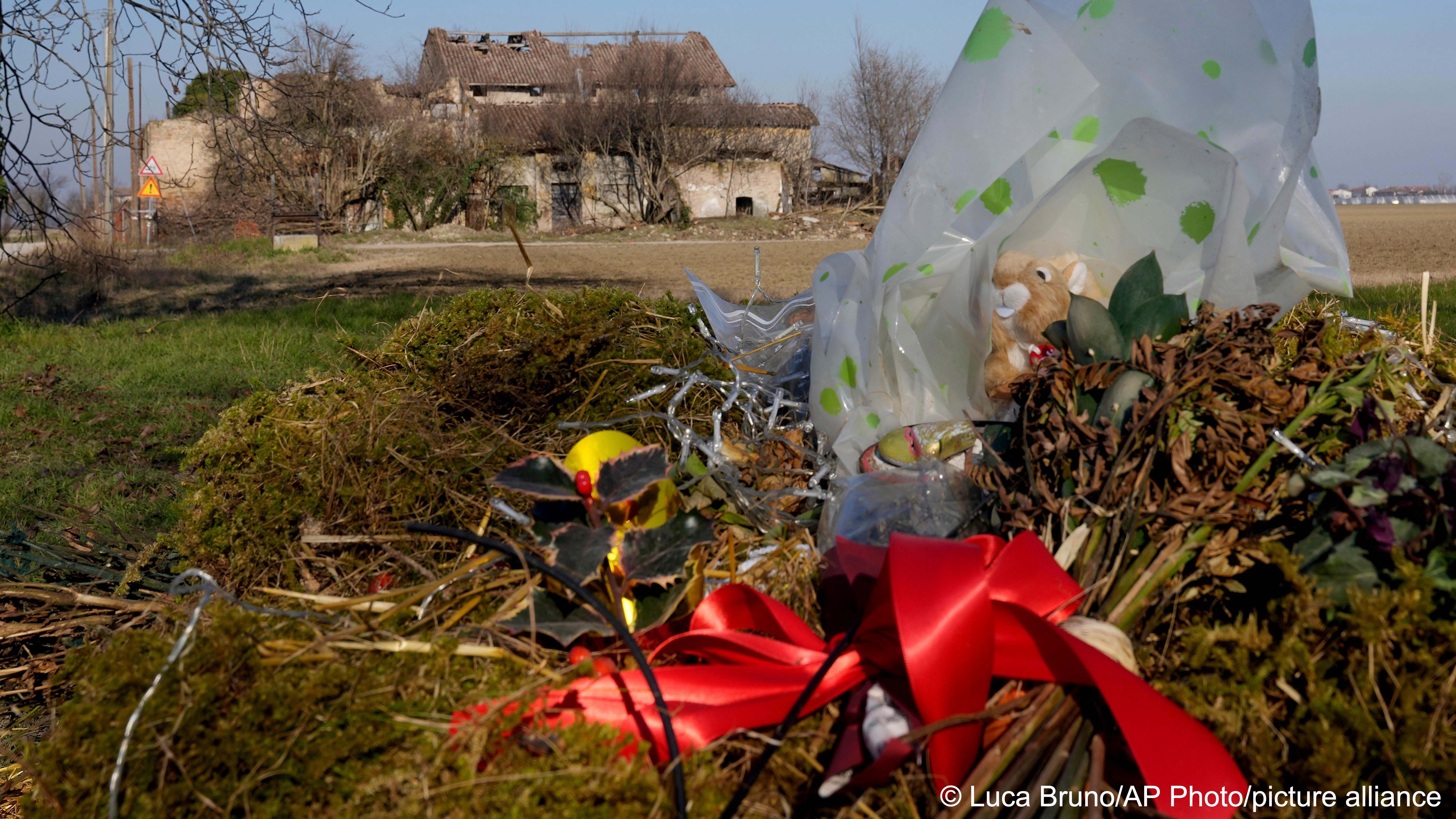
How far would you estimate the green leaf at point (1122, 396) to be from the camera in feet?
3.82

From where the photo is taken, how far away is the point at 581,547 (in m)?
1.02

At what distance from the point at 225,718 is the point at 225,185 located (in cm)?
2626

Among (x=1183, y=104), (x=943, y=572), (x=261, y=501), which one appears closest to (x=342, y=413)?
(x=261, y=501)

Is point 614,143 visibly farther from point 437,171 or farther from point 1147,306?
point 1147,306

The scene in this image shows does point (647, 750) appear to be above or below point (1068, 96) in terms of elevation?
below

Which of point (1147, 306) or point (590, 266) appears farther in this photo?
point (590, 266)

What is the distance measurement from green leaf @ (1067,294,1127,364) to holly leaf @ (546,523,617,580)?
0.73m

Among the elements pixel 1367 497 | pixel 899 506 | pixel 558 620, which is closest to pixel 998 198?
pixel 899 506

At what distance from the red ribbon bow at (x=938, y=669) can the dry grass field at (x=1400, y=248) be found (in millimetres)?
3466

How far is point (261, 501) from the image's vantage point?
5.16 feet

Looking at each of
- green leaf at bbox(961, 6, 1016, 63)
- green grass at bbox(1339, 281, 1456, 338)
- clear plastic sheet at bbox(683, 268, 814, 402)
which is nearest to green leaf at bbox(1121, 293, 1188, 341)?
green leaf at bbox(961, 6, 1016, 63)

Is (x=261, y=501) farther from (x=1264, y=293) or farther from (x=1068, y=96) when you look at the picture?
(x=1264, y=293)

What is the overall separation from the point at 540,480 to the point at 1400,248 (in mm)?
17561

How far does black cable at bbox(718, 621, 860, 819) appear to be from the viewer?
31.0 inches
